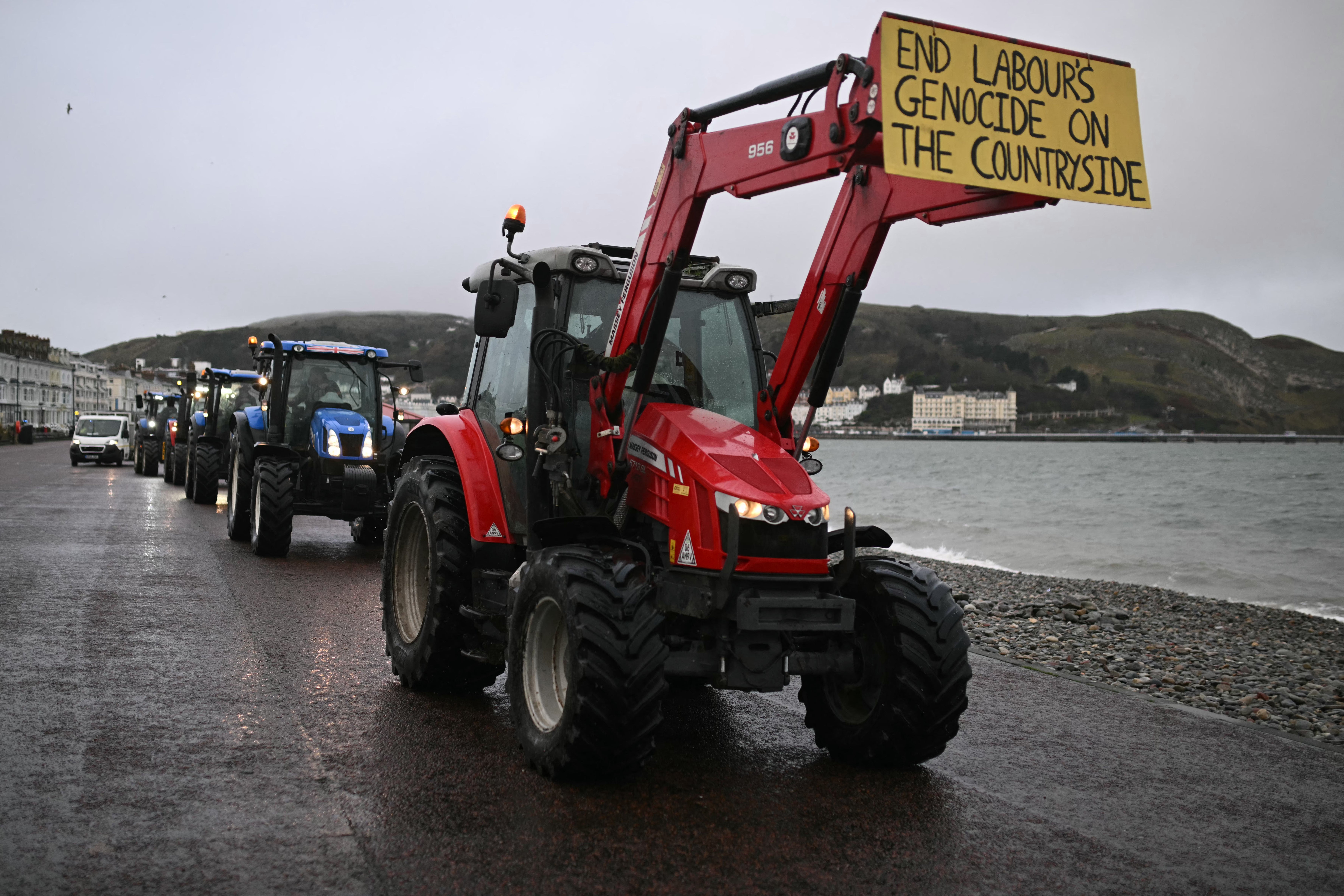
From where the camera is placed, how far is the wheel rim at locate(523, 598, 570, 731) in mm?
5059

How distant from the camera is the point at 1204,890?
3.96 meters

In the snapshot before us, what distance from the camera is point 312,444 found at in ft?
45.4

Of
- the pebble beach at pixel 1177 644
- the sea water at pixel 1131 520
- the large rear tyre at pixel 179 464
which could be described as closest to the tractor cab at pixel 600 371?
the pebble beach at pixel 1177 644

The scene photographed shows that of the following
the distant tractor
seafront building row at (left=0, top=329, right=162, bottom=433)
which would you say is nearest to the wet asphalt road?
the distant tractor

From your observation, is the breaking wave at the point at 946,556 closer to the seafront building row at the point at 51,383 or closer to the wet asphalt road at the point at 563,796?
the wet asphalt road at the point at 563,796

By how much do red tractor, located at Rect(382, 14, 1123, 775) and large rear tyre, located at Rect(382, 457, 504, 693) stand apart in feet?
0.07

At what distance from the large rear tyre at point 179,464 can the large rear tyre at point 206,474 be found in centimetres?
519

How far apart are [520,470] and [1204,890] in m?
3.77

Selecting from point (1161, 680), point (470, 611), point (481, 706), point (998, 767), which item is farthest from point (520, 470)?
point (1161, 680)

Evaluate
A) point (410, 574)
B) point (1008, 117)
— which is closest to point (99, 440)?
point (410, 574)

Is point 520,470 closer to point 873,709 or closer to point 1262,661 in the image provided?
point 873,709

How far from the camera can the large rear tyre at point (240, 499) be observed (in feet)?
47.2

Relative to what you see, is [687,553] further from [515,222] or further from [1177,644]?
[1177,644]

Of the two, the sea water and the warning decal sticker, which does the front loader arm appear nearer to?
the warning decal sticker
